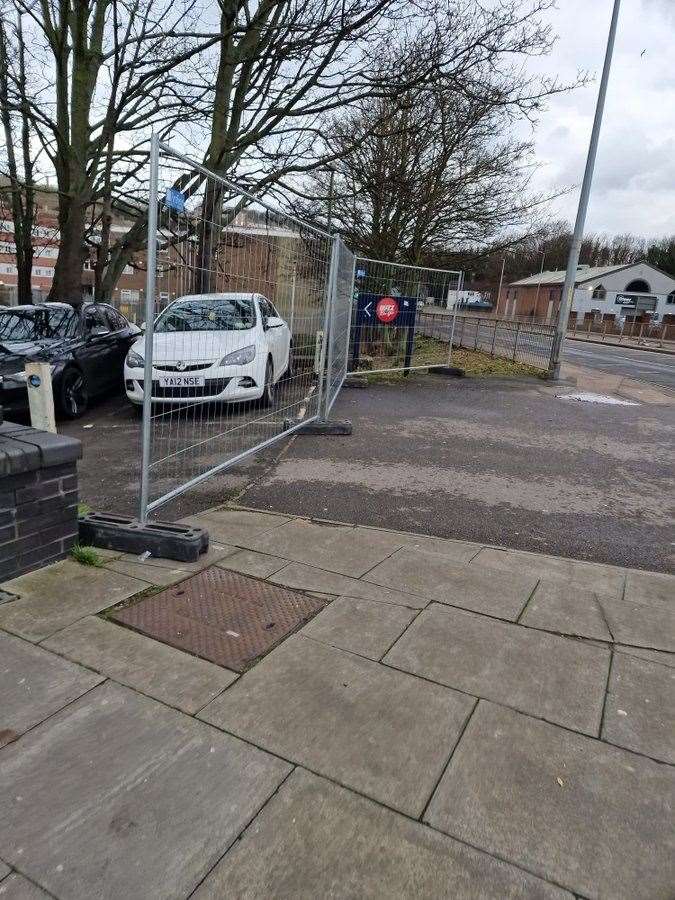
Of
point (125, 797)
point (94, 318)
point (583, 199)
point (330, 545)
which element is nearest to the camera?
point (125, 797)

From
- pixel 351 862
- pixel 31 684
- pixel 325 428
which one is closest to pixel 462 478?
pixel 325 428

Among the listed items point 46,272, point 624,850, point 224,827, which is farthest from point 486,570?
point 46,272

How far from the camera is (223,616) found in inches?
121

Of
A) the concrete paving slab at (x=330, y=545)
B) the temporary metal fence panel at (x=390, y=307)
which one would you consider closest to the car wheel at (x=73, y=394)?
the temporary metal fence panel at (x=390, y=307)

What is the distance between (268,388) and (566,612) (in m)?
3.70

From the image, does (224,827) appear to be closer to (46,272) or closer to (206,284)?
(206,284)

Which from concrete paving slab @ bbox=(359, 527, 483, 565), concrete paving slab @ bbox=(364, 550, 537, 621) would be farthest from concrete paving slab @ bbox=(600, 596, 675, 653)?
concrete paving slab @ bbox=(359, 527, 483, 565)

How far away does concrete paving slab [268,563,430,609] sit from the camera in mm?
3329

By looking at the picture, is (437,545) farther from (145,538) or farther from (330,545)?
(145,538)

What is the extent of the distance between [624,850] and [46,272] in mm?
23752

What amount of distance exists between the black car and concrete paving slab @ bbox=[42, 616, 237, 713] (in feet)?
17.7

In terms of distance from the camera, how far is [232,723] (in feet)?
7.45

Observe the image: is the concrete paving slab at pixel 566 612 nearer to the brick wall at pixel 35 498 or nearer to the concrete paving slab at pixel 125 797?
the concrete paving slab at pixel 125 797

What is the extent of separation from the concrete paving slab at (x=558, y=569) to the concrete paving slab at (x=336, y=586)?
713 millimetres
